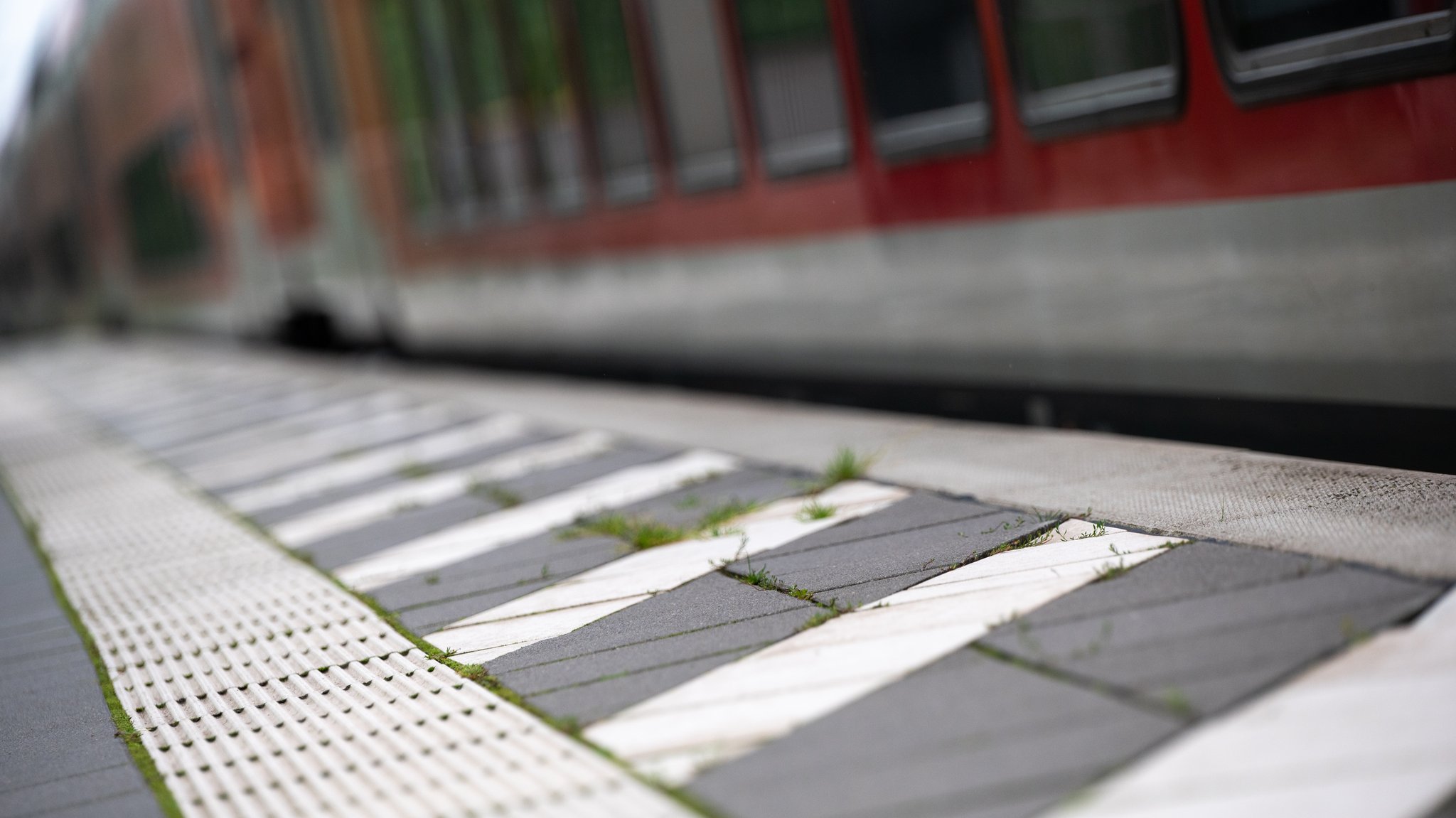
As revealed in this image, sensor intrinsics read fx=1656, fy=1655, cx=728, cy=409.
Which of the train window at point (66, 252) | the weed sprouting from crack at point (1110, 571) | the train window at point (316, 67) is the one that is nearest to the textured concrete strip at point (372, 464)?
the weed sprouting from crack at point (1110, 571)

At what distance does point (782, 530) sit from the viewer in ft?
13.5

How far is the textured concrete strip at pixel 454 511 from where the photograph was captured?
496 cm

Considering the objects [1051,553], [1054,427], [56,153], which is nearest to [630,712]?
[1051,553]

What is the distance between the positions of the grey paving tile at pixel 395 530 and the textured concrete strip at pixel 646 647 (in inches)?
62.7

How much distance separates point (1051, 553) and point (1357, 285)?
4.04 feet

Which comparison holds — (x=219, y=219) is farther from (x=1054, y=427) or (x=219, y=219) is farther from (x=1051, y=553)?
(x=1051, y=553)

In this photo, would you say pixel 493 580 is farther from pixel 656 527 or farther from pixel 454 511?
pixel 454 511

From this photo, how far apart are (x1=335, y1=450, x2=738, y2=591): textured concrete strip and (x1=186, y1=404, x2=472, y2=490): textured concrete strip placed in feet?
7.45

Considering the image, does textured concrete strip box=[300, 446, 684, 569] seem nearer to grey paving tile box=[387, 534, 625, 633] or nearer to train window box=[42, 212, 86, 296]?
grey paving tile box=[387, 534, 625, 633]

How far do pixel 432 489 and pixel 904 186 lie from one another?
2.10 meters

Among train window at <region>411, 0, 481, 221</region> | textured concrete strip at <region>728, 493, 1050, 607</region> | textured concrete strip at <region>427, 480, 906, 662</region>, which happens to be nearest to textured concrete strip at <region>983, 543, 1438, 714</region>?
textured concrete strip at <region>728, 493, 1050, 607</region>

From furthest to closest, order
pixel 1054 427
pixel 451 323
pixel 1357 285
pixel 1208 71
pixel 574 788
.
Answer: pixel 451 323
pixel 1054 427
pixel 1208 71
pixel 1357 285
pixel 574 788

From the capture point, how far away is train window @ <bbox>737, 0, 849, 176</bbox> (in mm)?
6758

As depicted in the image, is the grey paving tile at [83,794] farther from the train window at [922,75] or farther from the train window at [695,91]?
the train window at [695,91]
